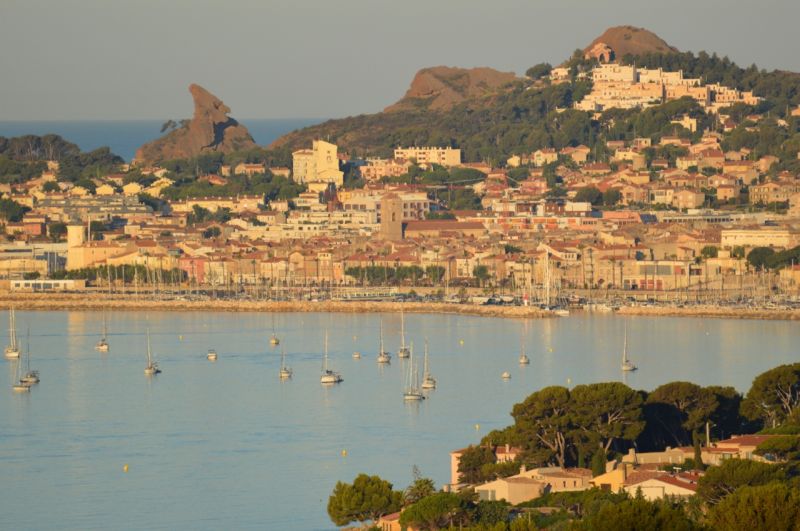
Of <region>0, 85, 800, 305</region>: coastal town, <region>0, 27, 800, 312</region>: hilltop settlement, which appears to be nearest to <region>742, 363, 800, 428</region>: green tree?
<region>0, 85, 800, 305</region>: coastal town

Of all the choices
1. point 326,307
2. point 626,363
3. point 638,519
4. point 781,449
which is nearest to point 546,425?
point 781,449

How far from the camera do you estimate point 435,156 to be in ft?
206

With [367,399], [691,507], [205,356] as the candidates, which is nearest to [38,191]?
[205,356]

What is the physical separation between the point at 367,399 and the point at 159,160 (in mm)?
43430

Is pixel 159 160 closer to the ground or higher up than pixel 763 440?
higher up

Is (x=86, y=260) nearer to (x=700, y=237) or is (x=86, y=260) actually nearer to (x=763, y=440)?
(x=700, y=237)

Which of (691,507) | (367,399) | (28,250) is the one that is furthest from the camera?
(28,250)

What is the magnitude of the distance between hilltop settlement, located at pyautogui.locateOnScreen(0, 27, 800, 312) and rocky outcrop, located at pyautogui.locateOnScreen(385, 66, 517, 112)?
0.33 ft

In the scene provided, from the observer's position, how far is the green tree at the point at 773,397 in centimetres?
1956

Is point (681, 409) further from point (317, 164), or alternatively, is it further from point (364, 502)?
point (317, 164)

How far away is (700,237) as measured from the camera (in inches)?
1806

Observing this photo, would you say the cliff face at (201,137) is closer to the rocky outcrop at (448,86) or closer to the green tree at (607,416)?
the rocky outcrop at (448,86)

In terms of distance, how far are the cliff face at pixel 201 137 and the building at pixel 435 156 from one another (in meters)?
7.85

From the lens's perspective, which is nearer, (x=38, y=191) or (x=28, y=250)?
(x=28, y=250)
